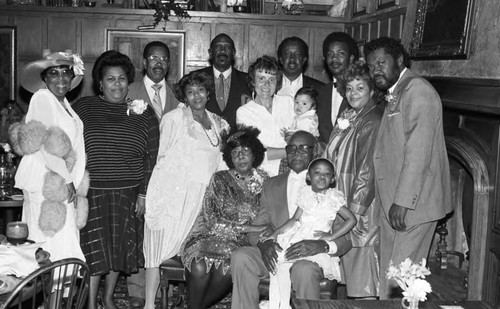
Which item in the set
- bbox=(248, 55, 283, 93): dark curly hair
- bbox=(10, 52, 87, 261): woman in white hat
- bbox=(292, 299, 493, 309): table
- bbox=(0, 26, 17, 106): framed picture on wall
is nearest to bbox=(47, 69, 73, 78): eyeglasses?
bbox=(10, 52, 87, 261): woman in white hat

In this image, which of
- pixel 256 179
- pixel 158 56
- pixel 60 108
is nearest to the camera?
pixel 60 108

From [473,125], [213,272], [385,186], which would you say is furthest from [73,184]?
[473,125]

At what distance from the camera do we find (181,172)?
5.10 m

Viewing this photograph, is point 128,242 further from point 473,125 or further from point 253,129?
point 473,125

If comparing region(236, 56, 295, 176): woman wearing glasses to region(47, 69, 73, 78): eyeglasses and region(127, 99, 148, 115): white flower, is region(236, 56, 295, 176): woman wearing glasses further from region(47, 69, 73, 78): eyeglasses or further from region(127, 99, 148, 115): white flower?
region(47, 69, 73, 78): eyeglasses

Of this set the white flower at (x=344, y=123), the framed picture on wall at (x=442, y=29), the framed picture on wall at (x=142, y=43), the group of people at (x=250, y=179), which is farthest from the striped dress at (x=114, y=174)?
the framed picture on wall at (x=142, y=43)

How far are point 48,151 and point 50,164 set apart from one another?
84mm

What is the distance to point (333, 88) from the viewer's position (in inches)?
217

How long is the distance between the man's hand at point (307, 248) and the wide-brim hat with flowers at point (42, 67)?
6.12 feet

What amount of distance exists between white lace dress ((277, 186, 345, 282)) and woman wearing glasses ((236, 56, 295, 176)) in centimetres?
71

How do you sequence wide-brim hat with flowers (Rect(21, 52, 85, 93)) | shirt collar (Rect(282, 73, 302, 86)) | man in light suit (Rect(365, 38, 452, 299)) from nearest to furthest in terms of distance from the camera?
man in light suit (Rect(365, 38, 452, 299)) → wide-brim hat with flowers (Rect(21, 52, 85, 93)) → shirt collar (Rect(282, 73, 302, 86))

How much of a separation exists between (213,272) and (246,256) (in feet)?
1.07

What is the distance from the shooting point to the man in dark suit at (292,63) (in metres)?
5.77

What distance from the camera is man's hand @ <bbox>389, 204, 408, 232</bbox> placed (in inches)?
165
